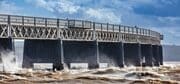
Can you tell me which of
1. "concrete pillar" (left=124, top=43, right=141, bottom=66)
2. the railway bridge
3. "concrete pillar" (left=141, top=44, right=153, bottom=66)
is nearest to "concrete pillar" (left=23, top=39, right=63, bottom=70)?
the railway bridge

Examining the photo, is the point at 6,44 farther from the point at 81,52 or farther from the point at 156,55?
the point at 156,55

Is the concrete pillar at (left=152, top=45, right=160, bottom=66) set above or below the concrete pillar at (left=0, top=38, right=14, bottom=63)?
below

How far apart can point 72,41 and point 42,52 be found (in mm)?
12032

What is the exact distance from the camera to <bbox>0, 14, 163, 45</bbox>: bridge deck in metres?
106

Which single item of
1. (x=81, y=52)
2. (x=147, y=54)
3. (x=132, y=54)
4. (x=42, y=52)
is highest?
(x=42, y=52)

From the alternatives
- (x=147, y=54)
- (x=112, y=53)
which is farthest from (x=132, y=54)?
(x=147, y=54)

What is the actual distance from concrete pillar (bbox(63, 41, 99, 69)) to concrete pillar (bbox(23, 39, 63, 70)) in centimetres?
960

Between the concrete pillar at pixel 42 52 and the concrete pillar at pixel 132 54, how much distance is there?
43.9 m

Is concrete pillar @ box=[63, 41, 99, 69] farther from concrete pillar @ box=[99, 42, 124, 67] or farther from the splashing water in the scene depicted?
the splashing water

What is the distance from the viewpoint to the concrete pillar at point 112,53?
483 feet

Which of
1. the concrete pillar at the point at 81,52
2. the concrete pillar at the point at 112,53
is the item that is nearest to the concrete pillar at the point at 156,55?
the concrete pillar at the point at 112,53

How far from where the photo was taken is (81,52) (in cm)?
13388

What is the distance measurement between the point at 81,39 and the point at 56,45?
12118 mm

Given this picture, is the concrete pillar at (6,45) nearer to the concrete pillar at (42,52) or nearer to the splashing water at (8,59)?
the splashing water at (8,59)
